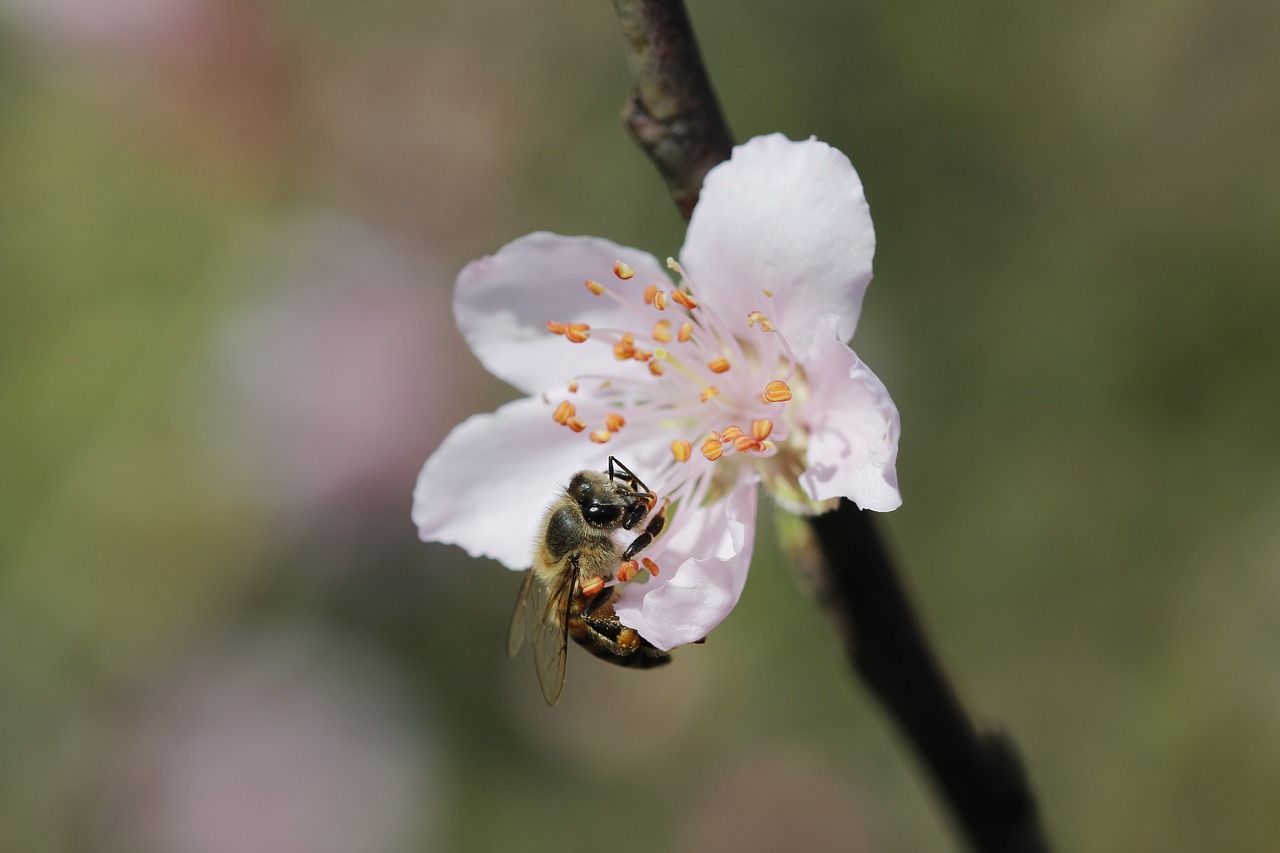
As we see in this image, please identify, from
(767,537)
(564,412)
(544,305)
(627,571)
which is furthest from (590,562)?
(767,537)

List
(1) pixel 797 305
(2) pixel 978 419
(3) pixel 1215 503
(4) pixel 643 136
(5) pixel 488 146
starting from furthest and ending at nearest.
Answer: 1. (5) pixel 488 146
2. (2) pixel 978 419
3. (3) pixel 1215 503
4. (1) pixel 797 305
5. (4) pixel 643 136

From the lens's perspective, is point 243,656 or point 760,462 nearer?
point 760,462

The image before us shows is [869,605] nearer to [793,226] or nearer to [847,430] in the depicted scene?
[847,430]

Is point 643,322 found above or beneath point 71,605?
above

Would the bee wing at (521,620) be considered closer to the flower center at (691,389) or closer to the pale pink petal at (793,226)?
the flower center at (691,389)

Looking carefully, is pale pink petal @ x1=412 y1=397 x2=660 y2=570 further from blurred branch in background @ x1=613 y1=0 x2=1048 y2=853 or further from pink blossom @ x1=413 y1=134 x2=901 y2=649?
blurred branch in background @ x1=613 y1=0 x2=1048 y2=853

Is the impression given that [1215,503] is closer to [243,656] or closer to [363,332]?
[363,332]

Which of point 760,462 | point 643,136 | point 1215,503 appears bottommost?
point 1215,503

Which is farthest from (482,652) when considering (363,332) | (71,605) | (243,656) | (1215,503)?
(1215,503)
